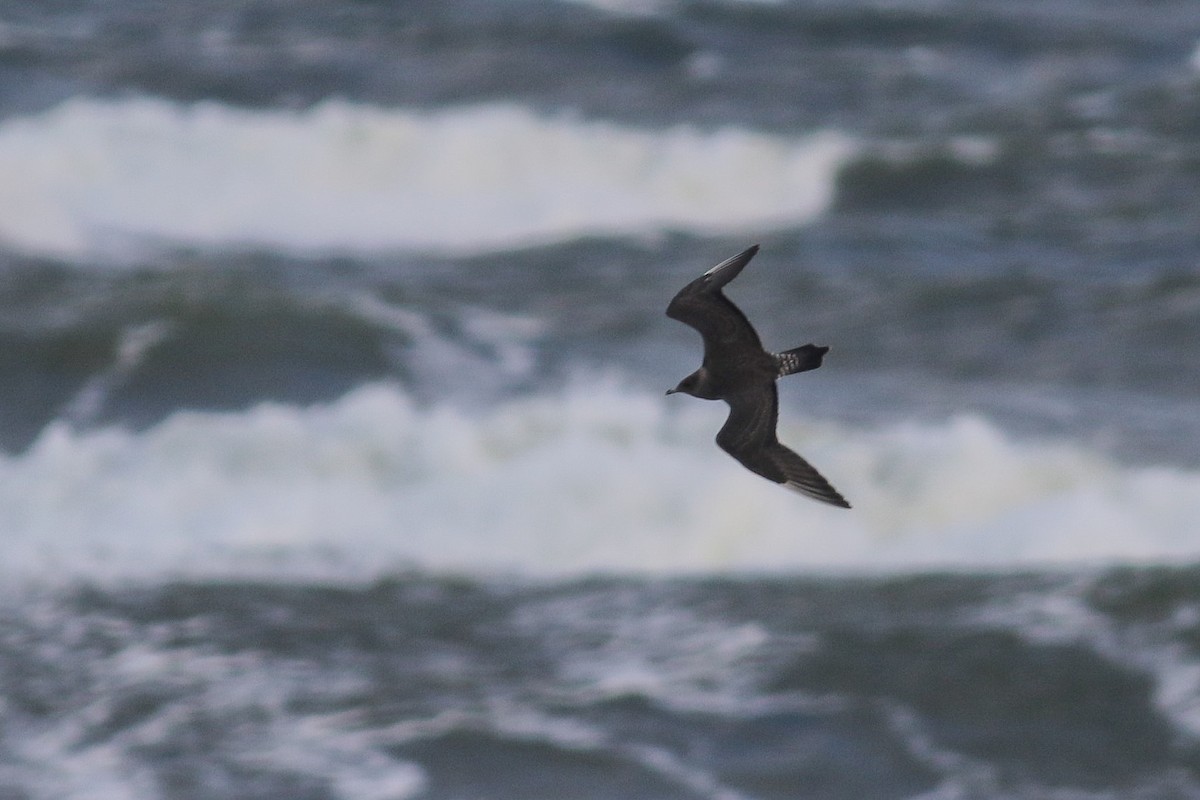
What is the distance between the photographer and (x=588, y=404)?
14922 mm

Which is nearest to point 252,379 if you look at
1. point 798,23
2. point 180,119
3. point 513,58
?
point 180,119

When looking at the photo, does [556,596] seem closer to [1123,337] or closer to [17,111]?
[1123,337]

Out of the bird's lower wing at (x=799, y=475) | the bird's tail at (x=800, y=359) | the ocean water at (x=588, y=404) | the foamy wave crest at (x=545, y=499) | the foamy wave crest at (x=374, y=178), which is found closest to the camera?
the bird's tail at (x=800, y=359)

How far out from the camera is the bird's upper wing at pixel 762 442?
602 centimetres

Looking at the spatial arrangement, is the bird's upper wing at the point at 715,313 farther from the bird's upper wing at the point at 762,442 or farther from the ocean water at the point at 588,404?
the ocean water at the point at 588,404

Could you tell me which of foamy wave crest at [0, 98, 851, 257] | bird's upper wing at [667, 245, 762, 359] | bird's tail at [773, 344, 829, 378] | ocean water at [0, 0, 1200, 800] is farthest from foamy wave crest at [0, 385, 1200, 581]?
bird's tail at [773, 344, 829, 378]

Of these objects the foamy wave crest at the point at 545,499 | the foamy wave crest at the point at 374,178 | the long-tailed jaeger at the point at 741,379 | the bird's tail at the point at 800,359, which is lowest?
the bird's tail at the point at 800,359

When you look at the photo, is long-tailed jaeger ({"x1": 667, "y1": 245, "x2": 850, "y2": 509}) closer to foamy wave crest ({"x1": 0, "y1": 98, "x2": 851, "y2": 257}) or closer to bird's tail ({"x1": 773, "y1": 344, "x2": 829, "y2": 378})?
bird's tail ({"x1": 773, "y1": 344, "x2": 829, "y2": 378})

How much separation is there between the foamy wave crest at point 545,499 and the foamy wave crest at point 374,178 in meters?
5.41

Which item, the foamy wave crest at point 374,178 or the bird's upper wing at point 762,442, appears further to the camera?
the foamy wave crest at point 374,178

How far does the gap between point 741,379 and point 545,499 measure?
25.8 ft

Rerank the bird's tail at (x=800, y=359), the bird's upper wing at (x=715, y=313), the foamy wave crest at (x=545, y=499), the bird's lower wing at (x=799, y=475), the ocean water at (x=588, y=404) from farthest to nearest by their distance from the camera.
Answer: the foamy wave crest at (x=545, y=499) → the ocean water at (x=588, y=404) → the bird's lower wing at (x=799, y=475) → the bird's upper wing at (x=715, y=313) → the bird's tail at (x=800, y=359)

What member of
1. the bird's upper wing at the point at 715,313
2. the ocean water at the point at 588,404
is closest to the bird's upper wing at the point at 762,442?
the bird's upper wing at the point at 715,313

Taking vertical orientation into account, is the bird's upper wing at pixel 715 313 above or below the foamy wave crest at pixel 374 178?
below
